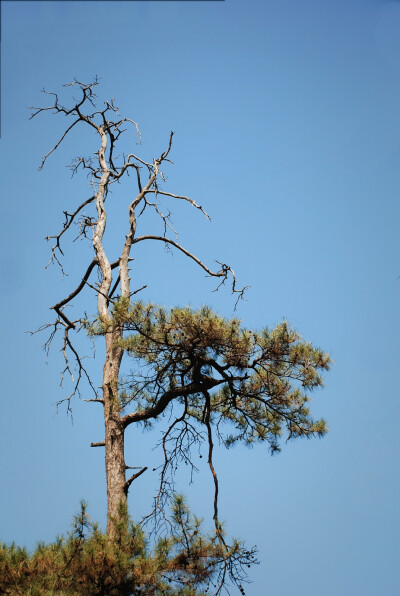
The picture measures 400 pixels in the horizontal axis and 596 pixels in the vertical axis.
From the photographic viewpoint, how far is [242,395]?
21.0 ft

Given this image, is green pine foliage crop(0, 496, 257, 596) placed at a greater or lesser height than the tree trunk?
lesser

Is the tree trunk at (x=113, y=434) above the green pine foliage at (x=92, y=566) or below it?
above

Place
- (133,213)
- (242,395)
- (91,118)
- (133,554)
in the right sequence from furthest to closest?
1. (91,118)
2. (133,213)
3. (242,395)
4. (133,554)

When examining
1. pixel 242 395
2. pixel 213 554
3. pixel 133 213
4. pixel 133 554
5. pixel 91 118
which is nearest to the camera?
pixel 133 554

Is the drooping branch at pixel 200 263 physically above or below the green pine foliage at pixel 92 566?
above

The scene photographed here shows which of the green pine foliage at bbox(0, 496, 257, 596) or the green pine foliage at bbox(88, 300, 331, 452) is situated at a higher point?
the green pine foliage at bbox(88, 300, 331, 452)

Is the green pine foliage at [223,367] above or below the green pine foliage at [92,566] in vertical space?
above

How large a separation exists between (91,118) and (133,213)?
1377 mm

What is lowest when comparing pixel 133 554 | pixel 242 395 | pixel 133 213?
pixel 133 554

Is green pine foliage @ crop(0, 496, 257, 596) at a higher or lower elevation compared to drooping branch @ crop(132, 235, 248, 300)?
lower

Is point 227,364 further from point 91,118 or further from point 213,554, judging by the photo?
point 91,118

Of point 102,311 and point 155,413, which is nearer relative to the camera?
point 155,413

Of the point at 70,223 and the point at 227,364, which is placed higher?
the point at 70,223

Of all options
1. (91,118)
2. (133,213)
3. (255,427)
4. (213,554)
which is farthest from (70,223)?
(213,554)
